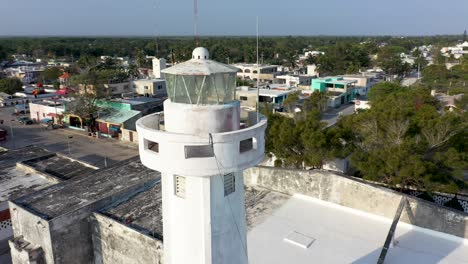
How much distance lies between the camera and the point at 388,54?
288 feet

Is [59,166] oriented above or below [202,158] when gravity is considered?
below

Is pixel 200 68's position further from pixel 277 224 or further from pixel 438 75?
pixel 438 75

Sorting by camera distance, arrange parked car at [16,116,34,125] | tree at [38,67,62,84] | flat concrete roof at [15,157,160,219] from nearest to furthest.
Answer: flat concrete roof at [15,157,160,219], parked car at [16,116,34,125], tree at [38,67,62,84]

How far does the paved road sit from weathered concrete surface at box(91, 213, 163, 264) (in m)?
15.2

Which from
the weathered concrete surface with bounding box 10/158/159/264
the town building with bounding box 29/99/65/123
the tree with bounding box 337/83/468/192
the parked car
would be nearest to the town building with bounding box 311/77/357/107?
the tree with bounding box 337/83/468/192

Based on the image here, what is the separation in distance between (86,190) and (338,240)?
988 centimetres

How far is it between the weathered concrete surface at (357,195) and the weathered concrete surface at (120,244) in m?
5.95

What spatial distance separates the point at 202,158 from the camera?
5.96 metres

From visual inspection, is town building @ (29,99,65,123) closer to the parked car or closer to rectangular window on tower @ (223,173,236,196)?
the parked car

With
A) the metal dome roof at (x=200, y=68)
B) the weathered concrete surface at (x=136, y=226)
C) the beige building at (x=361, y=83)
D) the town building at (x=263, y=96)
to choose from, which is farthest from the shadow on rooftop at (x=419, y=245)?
the beige building at (x=361, y=83)

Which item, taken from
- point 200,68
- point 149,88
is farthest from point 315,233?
point 149,88

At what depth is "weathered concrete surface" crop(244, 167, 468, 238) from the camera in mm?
11820

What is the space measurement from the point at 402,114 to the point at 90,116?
101ft

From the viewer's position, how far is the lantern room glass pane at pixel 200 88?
240 inches
